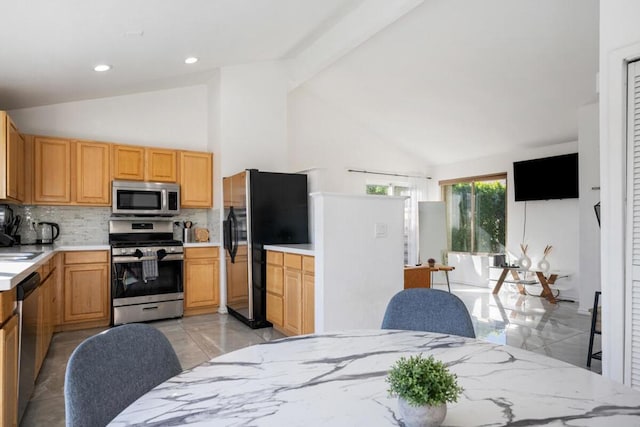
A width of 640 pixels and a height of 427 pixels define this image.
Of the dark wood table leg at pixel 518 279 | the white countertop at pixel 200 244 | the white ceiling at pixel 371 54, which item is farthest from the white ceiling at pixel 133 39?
the dark wood table leg at pixel 518 279

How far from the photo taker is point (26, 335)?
2154mm

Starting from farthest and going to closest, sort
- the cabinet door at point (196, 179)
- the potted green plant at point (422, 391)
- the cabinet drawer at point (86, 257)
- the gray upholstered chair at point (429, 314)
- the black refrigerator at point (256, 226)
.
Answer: the cabinet door at point (196, 179) → the black refrigerator at point (256, 226) → the cabinet drawer at point (86, 257) → the gray upholstered chair at point (429, 314) → the potted green plant at point (422, 391)

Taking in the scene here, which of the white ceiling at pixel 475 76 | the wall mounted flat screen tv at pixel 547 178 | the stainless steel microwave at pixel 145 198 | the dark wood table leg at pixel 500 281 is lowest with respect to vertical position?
the dark wood table leg at pixel 500 281

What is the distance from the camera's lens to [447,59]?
473cm

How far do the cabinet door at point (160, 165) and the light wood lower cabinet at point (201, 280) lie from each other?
94 centimetres

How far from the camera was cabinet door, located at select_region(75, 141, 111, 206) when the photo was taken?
4.44 m

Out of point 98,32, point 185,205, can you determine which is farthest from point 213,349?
point 98,32

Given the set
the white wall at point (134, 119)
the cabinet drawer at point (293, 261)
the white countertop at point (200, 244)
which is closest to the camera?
the cabinet drawer at point (293, 261)

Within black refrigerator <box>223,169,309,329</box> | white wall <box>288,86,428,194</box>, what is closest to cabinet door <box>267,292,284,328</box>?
black refrigerator <box>223,169,309,329</box>

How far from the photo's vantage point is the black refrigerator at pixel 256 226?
13.9 ft

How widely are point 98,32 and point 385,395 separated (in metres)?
3.08

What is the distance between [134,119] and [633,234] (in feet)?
16.6

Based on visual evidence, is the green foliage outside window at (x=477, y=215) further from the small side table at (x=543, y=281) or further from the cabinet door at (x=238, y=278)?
the cabinet door at (x=238, y=278)

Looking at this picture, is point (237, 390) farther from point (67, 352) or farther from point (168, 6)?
point (67, 352)
